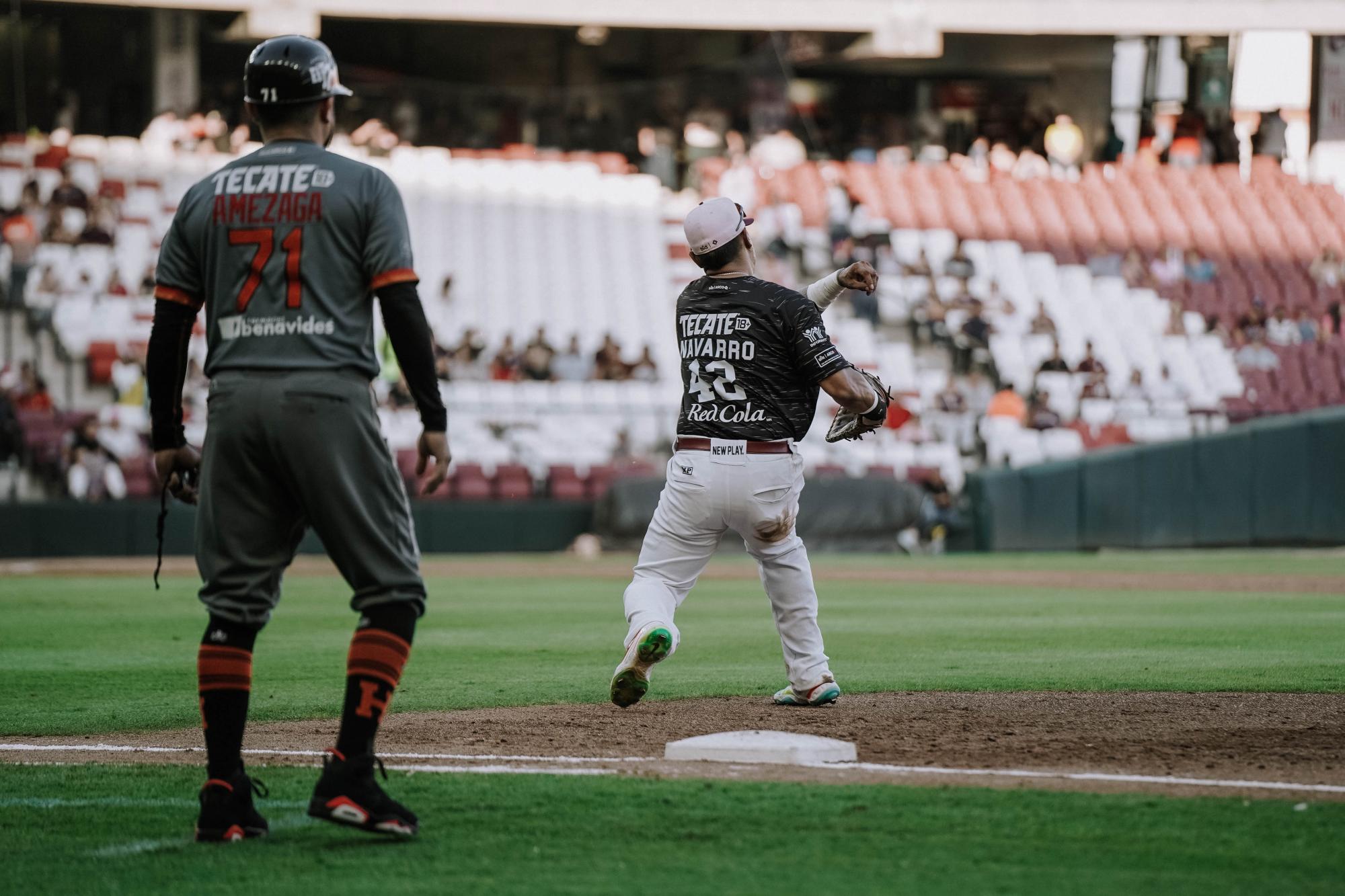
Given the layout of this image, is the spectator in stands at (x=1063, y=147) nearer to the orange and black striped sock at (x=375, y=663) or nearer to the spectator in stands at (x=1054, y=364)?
the spectator in stands at (x=1054, y=364)

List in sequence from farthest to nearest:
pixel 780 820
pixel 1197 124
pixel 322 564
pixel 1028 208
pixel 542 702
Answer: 1. pixel 1197 124
2. pixel 1028 208
3. pixel 322 564
4. pixel 542 702
5. pixel 780 820

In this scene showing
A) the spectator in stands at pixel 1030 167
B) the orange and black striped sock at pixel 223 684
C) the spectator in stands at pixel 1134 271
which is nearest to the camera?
the orange and black striped sock at pixel 223 684

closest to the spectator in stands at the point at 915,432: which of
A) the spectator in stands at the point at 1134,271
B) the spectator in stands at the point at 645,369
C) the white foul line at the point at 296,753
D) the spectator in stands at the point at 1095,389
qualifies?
the spectator in stands at the point at 1095,389

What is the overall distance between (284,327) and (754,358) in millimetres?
2511

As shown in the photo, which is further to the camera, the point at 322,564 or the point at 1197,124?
the point at 1197,124

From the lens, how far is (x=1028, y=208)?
107 feet

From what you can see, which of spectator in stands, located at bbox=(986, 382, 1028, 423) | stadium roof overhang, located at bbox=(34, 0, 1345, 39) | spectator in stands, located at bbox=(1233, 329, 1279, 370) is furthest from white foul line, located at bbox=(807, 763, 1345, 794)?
stadium roof overhang, located at bbox=(34, 0, 1345, 39)

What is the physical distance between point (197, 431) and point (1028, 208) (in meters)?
17.1

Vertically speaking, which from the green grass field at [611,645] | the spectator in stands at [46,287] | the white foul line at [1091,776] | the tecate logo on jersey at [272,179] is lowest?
the green grass field at [611,645]

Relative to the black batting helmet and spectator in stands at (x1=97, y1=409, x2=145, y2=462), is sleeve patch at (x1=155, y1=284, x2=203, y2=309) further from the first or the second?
spectator in stands at (x1=97, y1=409, x2=145, y2=462)

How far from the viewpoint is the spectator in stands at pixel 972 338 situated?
89.1ft

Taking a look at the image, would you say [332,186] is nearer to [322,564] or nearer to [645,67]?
[322,564]

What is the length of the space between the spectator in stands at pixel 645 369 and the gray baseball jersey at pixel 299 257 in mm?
21110

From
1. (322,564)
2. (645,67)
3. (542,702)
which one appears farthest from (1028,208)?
(542,702)
